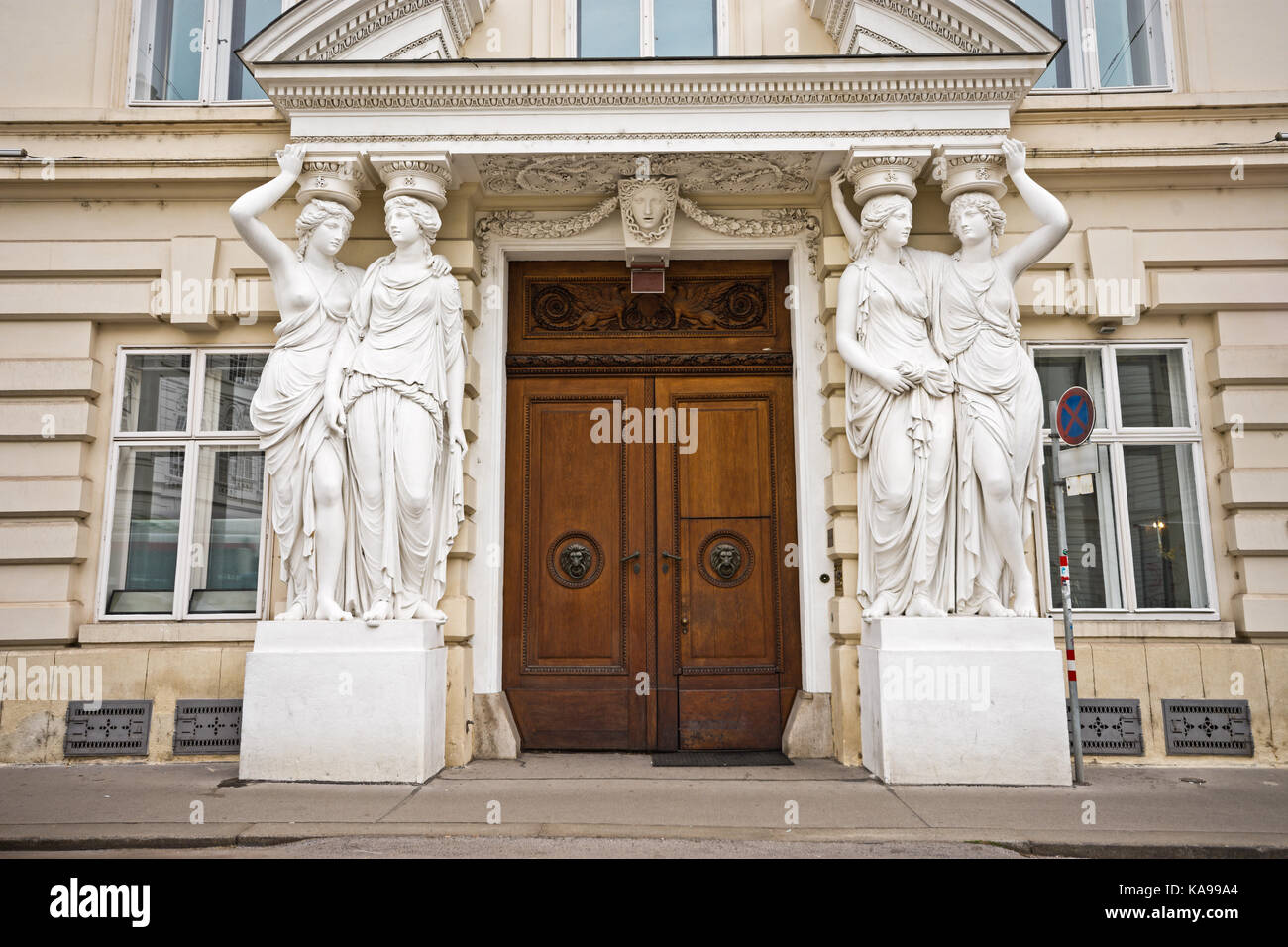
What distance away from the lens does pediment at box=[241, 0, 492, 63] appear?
7.04 m

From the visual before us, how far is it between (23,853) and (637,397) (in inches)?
198

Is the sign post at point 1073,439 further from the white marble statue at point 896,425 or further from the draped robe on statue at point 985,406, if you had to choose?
the white marble statue at point 896,425

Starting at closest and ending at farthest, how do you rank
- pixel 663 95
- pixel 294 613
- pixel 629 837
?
pixel 629 837 → pixel 294 613 → pixel 663 95

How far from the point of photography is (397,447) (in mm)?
6461

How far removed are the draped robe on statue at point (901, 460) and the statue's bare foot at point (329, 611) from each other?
366 centimetres

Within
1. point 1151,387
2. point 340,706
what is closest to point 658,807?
point 340,706

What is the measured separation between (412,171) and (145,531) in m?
3.64

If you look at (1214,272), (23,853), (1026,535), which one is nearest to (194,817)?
(23,853)

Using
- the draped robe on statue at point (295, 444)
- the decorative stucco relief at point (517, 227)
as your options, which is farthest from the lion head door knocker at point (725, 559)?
the draped robe on statue at point (295, 444)

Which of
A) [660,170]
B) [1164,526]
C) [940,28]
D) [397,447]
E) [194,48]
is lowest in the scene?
[1164,526]

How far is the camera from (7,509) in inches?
289

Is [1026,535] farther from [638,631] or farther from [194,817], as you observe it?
[194,817]

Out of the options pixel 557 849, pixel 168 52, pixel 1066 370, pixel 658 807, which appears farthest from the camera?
pixel 168 52

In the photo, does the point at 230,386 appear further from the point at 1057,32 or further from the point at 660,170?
the point at 1057,32
